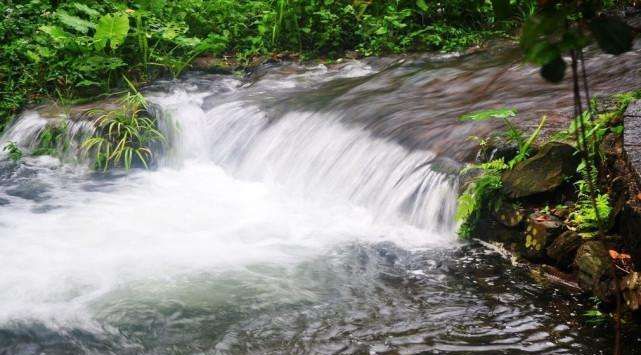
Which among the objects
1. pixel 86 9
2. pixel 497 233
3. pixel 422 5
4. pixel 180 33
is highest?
pixel 86 9

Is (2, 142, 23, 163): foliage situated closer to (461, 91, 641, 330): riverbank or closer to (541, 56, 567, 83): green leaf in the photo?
(461, 91, 641, 330): riverbank

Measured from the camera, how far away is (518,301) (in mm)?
3795

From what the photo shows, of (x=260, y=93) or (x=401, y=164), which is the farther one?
(x=260, y=93)

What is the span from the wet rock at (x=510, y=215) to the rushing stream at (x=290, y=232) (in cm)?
27

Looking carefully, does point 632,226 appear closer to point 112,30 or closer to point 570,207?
point 570,207

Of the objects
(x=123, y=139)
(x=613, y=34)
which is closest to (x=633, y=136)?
(x=613, y=34)

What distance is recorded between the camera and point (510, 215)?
176 inches

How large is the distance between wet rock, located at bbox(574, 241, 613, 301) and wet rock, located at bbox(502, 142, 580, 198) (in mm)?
602

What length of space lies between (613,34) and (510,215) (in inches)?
113

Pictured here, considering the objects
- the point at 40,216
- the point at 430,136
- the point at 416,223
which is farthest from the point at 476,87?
the point at 40,216

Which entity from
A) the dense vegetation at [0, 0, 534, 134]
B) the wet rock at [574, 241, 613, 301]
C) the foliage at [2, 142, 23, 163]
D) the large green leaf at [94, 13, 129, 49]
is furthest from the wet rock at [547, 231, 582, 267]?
the large green leaf at [94, 13, 129, 49]

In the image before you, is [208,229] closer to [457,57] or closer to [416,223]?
[416,223]

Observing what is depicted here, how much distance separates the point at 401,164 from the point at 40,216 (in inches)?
122

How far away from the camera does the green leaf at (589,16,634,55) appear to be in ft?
5.60
